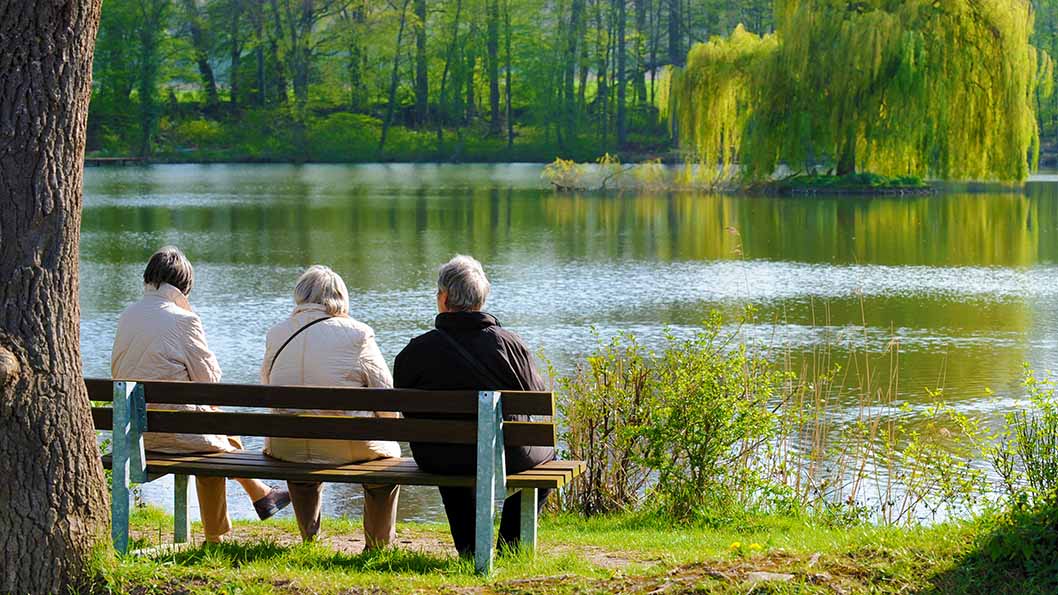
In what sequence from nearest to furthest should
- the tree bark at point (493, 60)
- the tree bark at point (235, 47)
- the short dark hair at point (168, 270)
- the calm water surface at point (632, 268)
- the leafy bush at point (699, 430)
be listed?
the short dark hair at point (168, 270), the leafy bush at point (699, 430), the calm water surface at point (632, 268), the tree bark at point (235, 47), the tree bark at point (493, 60)

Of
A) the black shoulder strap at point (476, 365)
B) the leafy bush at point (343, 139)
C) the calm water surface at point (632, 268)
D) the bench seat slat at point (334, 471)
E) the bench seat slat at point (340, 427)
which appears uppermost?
the leafy bush at point (343, 139)

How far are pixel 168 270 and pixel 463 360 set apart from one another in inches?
51.6

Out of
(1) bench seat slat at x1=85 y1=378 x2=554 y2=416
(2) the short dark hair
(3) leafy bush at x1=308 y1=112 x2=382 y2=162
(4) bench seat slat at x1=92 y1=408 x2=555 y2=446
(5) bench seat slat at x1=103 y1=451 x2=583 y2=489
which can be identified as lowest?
(5) bench seat slat at x1=103 y1=451 x2=583 y2=489

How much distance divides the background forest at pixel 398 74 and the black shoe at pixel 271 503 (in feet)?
203

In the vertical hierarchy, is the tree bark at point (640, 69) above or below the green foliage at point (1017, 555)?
above

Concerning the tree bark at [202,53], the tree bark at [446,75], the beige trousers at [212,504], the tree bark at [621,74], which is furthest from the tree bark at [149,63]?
the beige trousers at [212,504]

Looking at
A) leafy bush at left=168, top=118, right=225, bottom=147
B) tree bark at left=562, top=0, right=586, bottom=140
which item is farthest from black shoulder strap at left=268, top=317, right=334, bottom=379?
tree bark at left=562, top=0, right=586, bottom=140

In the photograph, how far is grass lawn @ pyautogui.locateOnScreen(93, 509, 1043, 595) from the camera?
4.14 metres

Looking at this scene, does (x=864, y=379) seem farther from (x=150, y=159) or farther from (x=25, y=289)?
(x=150, y=159)

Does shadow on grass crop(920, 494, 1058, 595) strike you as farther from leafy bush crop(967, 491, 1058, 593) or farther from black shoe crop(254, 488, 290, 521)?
black shoe crop(254, 488, 290, 521)

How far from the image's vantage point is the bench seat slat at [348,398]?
444 cm

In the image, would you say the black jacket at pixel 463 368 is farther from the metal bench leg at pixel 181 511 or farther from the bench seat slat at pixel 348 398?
the metal bench leg at pixel 181 511

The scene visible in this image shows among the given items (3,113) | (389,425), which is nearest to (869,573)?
(389,425)

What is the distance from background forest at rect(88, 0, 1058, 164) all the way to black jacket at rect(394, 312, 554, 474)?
62.9 m
